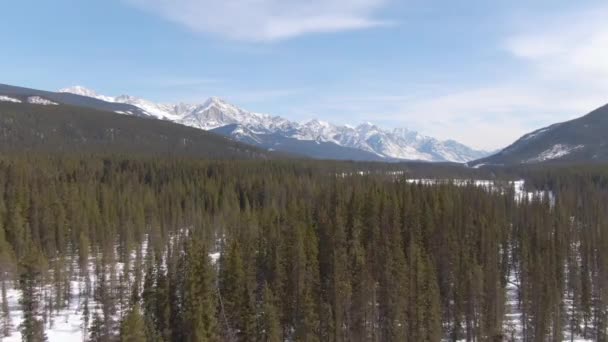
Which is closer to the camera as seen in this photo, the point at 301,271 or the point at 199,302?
the point at 199,302

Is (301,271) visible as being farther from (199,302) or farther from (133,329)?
(133,329)

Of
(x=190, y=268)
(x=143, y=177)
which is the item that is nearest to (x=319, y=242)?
(x=190, y=268)

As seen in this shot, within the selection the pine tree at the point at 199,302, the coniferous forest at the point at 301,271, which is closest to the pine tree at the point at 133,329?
the coniferous forest at the point at 301,271

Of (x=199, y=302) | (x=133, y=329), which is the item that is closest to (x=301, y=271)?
(x=199, y=302)

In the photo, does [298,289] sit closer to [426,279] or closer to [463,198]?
[426,279]

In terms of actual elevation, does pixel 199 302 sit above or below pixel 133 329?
below

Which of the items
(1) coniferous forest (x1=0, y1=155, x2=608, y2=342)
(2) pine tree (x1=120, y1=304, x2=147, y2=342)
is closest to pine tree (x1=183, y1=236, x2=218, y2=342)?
(1) coniferous forest (x1=0, y1=155, x2=608, y2=342)

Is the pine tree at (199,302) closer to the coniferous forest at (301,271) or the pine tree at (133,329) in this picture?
the coniferous forest at (301,271)

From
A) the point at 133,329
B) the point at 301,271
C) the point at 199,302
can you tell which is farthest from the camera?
the point at 301,271

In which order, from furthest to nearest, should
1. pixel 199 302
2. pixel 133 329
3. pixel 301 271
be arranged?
pixel 301 271
pixel 199 302
pixel 133 329
